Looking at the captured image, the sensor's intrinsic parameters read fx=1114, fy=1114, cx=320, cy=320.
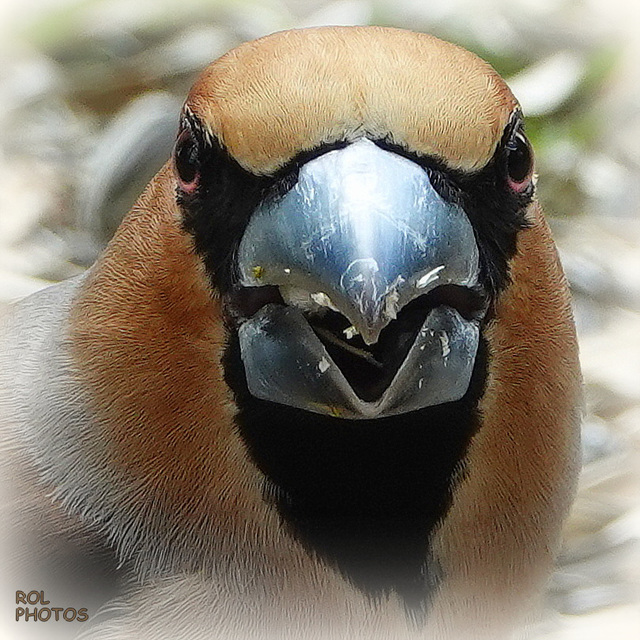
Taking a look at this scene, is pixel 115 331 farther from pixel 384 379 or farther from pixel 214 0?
pixel 214 0

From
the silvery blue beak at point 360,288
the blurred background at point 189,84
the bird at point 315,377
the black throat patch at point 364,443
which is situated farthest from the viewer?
the blurred background at point 189,84

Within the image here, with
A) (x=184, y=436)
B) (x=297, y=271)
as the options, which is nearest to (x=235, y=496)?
(x=184, y=436)

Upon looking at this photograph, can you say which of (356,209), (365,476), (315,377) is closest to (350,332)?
(315,377)

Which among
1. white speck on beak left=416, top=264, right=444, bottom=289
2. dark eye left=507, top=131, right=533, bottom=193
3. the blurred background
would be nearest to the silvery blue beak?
white speck on beak left=416, top=264, right=444, bottom=289

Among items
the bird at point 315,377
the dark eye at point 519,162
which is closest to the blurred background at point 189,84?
the bird at point 315,377

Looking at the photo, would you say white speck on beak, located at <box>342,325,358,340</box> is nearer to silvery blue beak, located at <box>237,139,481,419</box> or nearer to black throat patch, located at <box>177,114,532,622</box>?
silvery blue beak, located at <box>237,139,481,419</box>

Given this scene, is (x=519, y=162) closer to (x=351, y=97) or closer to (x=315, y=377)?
(x=351, y=97)

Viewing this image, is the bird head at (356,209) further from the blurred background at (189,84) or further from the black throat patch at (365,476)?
the blurred background at (189,84)
